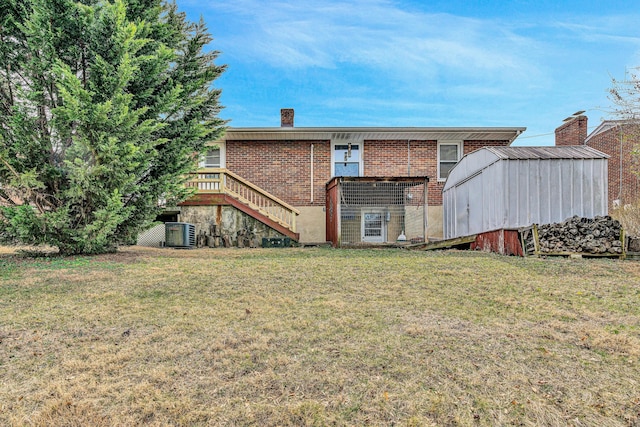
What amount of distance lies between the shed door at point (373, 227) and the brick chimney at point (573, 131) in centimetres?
862

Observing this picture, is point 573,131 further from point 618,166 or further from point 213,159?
point 213,159

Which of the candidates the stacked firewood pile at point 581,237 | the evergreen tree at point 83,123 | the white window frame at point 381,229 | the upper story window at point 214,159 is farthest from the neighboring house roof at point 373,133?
the stacked firewood pile at point 581,237

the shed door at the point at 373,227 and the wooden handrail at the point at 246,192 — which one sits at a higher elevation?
the wooden handrail at the point at 246,192

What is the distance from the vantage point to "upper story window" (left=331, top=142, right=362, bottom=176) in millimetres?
15805

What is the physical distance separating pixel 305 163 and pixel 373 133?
8.47ft

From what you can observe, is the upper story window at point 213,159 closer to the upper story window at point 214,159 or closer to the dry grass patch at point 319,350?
the upper story window at point 214,159

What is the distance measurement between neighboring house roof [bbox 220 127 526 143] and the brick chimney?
3.57m

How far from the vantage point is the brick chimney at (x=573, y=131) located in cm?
1711

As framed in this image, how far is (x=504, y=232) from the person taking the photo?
9.92 metres

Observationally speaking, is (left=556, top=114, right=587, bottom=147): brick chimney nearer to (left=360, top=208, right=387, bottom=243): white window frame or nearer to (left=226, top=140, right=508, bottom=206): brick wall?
(left=226, top=140, right=508, bottom=206): brick wall

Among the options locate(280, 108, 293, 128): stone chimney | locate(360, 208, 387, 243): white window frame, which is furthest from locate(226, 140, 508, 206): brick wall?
locate(360, 208, 387, 243): white window frame

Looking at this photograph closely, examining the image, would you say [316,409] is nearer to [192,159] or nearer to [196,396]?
[196,396]

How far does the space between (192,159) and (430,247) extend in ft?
21.5

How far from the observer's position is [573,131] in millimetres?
17500
